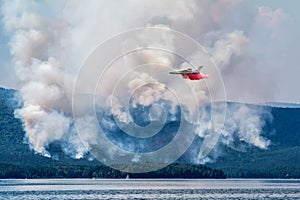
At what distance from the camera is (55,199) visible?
5891 inches

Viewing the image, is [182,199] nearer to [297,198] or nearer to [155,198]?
[155,198]

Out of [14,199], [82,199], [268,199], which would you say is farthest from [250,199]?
[14,199]

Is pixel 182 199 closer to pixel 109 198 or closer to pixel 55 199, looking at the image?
pixel 109 198

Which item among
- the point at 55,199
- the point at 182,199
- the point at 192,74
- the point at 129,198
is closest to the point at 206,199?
the point at 182,199

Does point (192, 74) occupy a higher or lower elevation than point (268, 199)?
higher

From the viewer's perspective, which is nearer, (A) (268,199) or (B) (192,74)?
(B) (192,74)

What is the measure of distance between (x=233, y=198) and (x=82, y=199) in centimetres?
2996

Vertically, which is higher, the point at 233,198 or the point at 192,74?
the point at 192,74

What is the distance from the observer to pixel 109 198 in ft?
497

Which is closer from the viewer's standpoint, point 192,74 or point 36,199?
point 192,74

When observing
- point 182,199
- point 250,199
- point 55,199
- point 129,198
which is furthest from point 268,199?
point 55,199

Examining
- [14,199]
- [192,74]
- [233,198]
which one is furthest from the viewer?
[233,198]

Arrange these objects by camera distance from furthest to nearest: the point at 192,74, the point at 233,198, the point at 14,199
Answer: the point at 233,198
the point at 14,199
the point at 192,74

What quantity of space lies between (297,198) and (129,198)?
32681 millimetres
